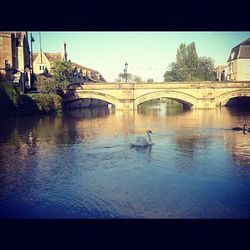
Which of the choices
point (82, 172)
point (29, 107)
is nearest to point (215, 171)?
point (82, 172)

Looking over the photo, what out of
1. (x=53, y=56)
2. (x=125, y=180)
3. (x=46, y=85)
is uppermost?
(x=53, y=56)

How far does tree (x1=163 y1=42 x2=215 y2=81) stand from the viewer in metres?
86.1

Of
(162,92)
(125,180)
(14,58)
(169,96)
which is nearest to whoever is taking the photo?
(125,180)

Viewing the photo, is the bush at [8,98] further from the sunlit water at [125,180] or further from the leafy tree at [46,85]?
the sunlit water at [125,180]

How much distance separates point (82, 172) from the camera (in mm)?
11703

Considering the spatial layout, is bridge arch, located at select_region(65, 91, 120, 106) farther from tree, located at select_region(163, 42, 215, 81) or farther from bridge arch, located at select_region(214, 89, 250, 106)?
tree, located at select_region(163, 42, 215, 81)

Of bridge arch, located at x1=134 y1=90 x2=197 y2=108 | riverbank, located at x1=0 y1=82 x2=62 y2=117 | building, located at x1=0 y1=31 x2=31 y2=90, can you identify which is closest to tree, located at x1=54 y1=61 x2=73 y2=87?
building, located at x1=0 y1=31 x2=31 y2=90

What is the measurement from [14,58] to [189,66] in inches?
1972

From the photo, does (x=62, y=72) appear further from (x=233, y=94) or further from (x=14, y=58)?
(x=233, y=94)

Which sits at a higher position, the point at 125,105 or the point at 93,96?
the point at 93,96

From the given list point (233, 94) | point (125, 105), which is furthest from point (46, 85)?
point (233, 94)

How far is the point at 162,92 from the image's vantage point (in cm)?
5431
